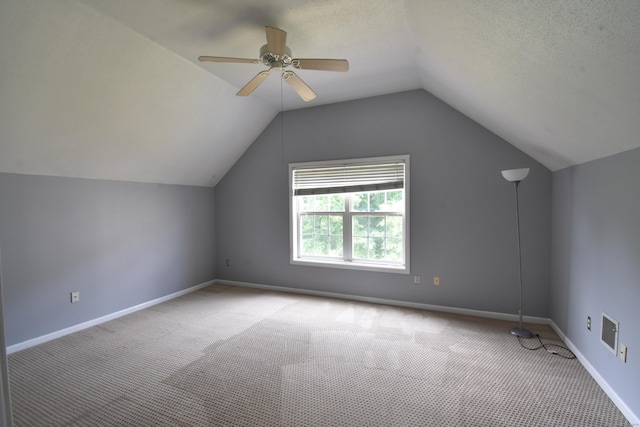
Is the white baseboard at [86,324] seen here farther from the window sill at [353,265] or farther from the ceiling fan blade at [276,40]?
the ceiling fan blade at [276,40]

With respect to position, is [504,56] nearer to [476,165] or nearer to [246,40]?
[476,165]

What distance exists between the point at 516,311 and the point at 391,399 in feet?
7.03

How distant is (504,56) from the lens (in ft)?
6.14

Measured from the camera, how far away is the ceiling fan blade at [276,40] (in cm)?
193

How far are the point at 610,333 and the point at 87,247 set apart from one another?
16.1 feet

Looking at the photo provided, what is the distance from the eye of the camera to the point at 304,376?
7.55 feet

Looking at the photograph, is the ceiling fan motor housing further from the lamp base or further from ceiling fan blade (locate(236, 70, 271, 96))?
the lamp base

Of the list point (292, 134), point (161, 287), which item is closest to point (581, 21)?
point (292, 134)

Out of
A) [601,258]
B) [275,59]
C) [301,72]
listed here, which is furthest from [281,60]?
[601,258]

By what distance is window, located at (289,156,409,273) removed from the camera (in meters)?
3.83

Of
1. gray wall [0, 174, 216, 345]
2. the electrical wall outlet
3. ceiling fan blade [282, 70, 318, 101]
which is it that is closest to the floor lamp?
the electrical wall outlet

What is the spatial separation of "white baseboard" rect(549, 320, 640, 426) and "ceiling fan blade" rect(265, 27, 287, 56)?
10.8ft

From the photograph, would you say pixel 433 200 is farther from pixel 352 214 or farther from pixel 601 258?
pixel 601 258

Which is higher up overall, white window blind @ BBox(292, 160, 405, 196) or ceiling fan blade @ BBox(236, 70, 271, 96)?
ceiling fan blade @ BBox(236, 70, 271, 96)
